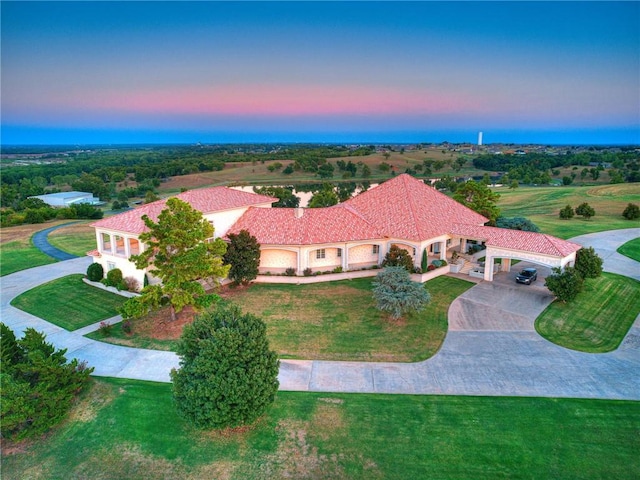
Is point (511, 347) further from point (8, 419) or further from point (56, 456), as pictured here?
point (8, 419)

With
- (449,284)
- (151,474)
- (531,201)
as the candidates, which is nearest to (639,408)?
(449,284)

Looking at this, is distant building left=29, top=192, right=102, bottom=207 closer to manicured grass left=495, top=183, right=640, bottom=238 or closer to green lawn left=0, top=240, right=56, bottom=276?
green lawn left=0, top=240, right=56, bottom=276

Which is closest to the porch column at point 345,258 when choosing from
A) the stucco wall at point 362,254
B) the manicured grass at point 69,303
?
the stucco wall at point 362,254

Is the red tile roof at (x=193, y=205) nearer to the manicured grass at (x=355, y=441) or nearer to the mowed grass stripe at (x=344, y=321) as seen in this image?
the mowed grass stripe at (x=344, y=321)

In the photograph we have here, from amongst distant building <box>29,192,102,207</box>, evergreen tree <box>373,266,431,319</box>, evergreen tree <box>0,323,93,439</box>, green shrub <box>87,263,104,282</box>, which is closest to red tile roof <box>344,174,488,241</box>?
evergreen tree <box>373,266,431,319</box>

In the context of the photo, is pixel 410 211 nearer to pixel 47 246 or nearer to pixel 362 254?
pixel 362 254

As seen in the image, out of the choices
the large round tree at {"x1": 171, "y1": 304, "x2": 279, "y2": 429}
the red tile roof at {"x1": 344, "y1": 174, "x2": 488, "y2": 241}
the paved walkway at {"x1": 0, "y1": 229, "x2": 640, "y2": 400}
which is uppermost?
the red tile roof at {"x1": 344, "y1": 174, "x2": 488, "y2": 241}

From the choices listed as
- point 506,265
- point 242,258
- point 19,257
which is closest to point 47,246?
point 19,257
